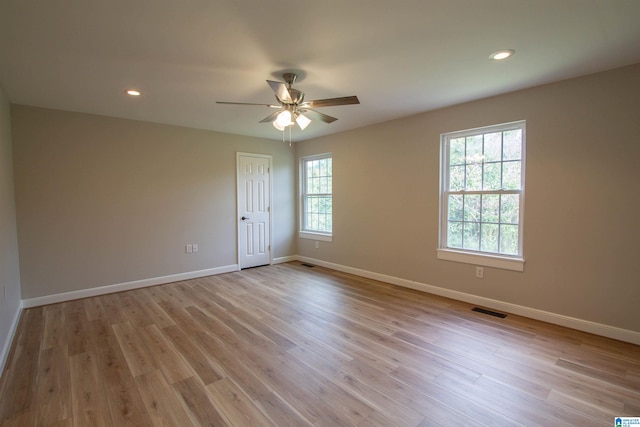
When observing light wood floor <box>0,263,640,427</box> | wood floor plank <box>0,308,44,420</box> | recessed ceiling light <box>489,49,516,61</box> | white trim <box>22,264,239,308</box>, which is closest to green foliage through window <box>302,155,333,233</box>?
white trim <box>22,264,239,308</box>

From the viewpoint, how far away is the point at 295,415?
1769mm

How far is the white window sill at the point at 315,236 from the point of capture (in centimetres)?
539

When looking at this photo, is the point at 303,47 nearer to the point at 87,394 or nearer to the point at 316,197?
the point at 87,394

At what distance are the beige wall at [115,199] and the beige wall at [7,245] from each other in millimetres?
224

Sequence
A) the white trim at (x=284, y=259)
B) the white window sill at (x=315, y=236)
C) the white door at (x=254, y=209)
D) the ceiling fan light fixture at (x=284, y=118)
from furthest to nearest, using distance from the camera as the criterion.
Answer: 1. the white trim at (x=284, y=259)
2. the white window sill at (x=315, y=236)
3. the white door at (x=254, y=209)
4. the ceiling fan light fixture at (x=284, y=118)

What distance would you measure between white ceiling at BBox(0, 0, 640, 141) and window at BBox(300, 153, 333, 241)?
2.32 m

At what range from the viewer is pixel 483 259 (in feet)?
11.3

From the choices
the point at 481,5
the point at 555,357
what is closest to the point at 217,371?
the point at 555,357

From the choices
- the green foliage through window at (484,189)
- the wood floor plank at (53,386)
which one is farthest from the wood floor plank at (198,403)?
the green foliage through window at (484,189)

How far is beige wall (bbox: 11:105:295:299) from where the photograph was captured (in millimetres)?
3523

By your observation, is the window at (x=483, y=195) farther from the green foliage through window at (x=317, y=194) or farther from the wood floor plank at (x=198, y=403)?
the wood floor plank at (x=198, y=403)

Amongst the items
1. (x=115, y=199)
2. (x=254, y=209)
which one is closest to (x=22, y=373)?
(x=115, y=199)

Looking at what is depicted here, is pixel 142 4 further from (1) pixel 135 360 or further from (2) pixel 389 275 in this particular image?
(2) pixel 389 275

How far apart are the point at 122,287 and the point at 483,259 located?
15.7ft
